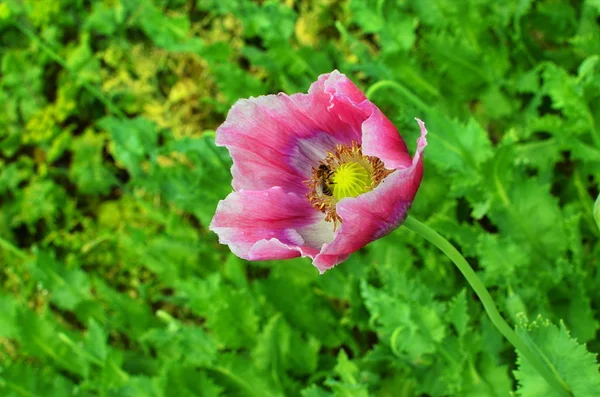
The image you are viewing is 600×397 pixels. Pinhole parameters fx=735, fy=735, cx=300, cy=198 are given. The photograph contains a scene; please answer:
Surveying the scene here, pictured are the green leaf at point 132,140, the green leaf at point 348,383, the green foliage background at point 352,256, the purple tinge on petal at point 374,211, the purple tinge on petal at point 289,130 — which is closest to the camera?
the purple tinge on petal at point 374,211

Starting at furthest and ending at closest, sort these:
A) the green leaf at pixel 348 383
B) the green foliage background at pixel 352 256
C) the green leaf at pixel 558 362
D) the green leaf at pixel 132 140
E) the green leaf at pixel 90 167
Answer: the green leaf at pixel 90 167, the green leaf at pixel 132 140, the green foliage background at pixel 352 256, the green leaf at pixel 348 383, the green leaf at pixel 558 362

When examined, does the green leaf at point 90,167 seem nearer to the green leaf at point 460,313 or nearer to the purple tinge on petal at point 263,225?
the green leaf at point 460,313

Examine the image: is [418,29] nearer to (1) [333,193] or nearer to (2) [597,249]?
(2) [597,249]

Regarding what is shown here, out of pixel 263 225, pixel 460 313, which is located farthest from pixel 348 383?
pixel 263 225

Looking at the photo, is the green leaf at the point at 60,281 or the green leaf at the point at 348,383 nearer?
the green leaf at the point at 348,383

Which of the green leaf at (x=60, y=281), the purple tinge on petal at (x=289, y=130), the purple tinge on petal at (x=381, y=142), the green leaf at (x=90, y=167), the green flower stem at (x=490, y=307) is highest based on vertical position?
the green leaf at (x=90, y=167)

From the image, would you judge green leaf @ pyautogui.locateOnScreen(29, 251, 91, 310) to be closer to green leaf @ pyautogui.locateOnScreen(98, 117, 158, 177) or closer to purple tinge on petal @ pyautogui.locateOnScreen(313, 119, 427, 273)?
green leaf @ pyautogui.locateOnScreen(98, 117, 158, 177)

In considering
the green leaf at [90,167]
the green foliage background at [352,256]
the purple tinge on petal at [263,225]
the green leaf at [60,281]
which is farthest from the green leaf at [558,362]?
the green leaf at [90,167]

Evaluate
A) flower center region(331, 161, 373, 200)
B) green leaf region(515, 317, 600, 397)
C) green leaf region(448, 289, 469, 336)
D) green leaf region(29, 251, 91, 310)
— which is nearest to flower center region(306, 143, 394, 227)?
flower center region(331, 161, 373, 200)
